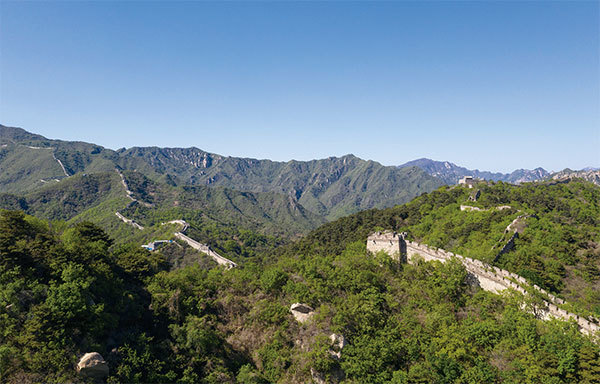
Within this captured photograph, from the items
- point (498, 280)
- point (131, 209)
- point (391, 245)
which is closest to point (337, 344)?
point (391, 245)

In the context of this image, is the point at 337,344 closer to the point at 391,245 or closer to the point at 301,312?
the point at 301,312

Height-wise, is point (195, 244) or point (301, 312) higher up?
point (301, 312)

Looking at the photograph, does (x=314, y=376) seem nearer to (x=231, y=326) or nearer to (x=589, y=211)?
(x=231, y=326)

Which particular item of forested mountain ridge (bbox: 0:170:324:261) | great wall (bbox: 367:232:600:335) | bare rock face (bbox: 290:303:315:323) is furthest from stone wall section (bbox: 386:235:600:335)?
forested mountain ridge (bbox: 0:170:324:261)

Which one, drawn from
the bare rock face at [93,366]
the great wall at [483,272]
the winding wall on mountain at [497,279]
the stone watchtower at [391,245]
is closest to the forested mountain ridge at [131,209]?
the stone watchtower at [391,245]

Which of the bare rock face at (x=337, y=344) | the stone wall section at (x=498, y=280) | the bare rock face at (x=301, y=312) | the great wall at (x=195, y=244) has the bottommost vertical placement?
the great wall at (x=195, y=244)

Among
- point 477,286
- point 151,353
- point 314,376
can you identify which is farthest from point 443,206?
point 151,353

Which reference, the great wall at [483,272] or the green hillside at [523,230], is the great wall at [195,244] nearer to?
the green hillside at [523,230]
